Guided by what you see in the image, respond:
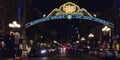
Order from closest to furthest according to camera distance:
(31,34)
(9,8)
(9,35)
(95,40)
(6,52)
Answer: (6,52) → (9,35) → (9,8) → (31,34) → (95,40)

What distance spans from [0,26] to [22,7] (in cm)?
1790

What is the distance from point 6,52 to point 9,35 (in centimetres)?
622

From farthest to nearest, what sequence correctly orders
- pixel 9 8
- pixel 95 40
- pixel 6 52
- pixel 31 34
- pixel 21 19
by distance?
pixel 95 40 < pixel 31 34 < pixel 21 19 < pixel 9 8 < pixel 6 52

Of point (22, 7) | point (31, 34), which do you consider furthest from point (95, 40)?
point (22, 7)

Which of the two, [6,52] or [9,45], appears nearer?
[6,52]

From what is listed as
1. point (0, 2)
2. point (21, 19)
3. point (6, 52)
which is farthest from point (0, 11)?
point (21, 19)

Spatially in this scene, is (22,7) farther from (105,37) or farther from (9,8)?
(105,37)

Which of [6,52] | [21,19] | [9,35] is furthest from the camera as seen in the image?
[21,19]

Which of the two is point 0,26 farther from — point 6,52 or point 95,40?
point 95,40

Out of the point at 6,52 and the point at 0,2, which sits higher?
the point at 0,2

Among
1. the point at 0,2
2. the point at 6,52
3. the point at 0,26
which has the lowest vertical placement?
the point at 6,52

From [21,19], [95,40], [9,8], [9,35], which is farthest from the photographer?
[95,40]

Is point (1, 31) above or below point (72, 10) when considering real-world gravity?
below

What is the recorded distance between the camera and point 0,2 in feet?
188
